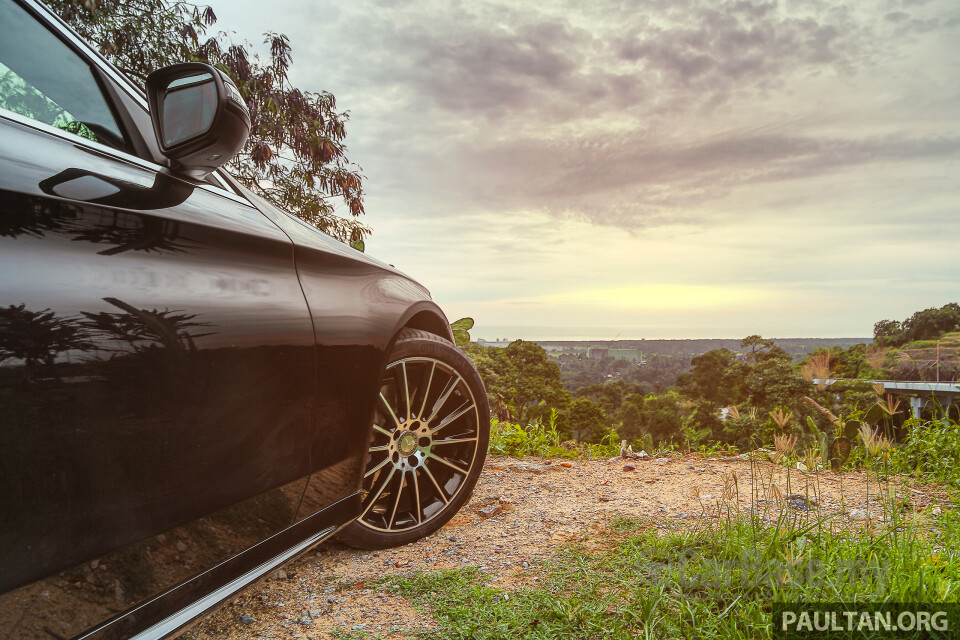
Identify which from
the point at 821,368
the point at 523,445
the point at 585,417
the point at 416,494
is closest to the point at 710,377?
the point at 585,417

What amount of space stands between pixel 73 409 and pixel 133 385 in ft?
0.41

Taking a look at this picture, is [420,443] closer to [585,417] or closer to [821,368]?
[821,368]

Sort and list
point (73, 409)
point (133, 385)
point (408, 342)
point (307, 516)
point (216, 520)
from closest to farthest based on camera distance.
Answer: point (73, 409), point (133, 385), point (216, 520), point (307, 516), point (408, 342)

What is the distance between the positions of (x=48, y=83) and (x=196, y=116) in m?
0.36

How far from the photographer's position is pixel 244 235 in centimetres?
155

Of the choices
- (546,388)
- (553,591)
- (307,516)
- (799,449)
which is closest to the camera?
(307,516)

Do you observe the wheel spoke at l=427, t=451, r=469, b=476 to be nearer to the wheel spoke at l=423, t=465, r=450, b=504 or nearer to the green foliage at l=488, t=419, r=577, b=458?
the wheel spoke at l=423, t=465, r=450, b=504

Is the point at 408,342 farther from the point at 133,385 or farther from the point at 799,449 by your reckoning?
the point at 799,449

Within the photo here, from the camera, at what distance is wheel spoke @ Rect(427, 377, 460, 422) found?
8.24ft

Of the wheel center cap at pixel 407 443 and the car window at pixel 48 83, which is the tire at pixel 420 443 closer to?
the wheel center cap at pixel 407 443

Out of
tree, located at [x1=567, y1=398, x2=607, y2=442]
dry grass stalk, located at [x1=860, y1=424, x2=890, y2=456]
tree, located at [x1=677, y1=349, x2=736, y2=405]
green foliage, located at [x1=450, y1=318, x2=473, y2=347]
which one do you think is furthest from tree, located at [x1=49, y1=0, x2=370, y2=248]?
tree, located at [x1=677, y1=349, x2=736, y2=405]

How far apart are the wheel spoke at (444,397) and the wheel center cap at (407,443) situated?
0.35 feet

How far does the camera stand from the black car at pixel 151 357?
971mm

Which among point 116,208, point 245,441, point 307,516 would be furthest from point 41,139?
point 307,516
